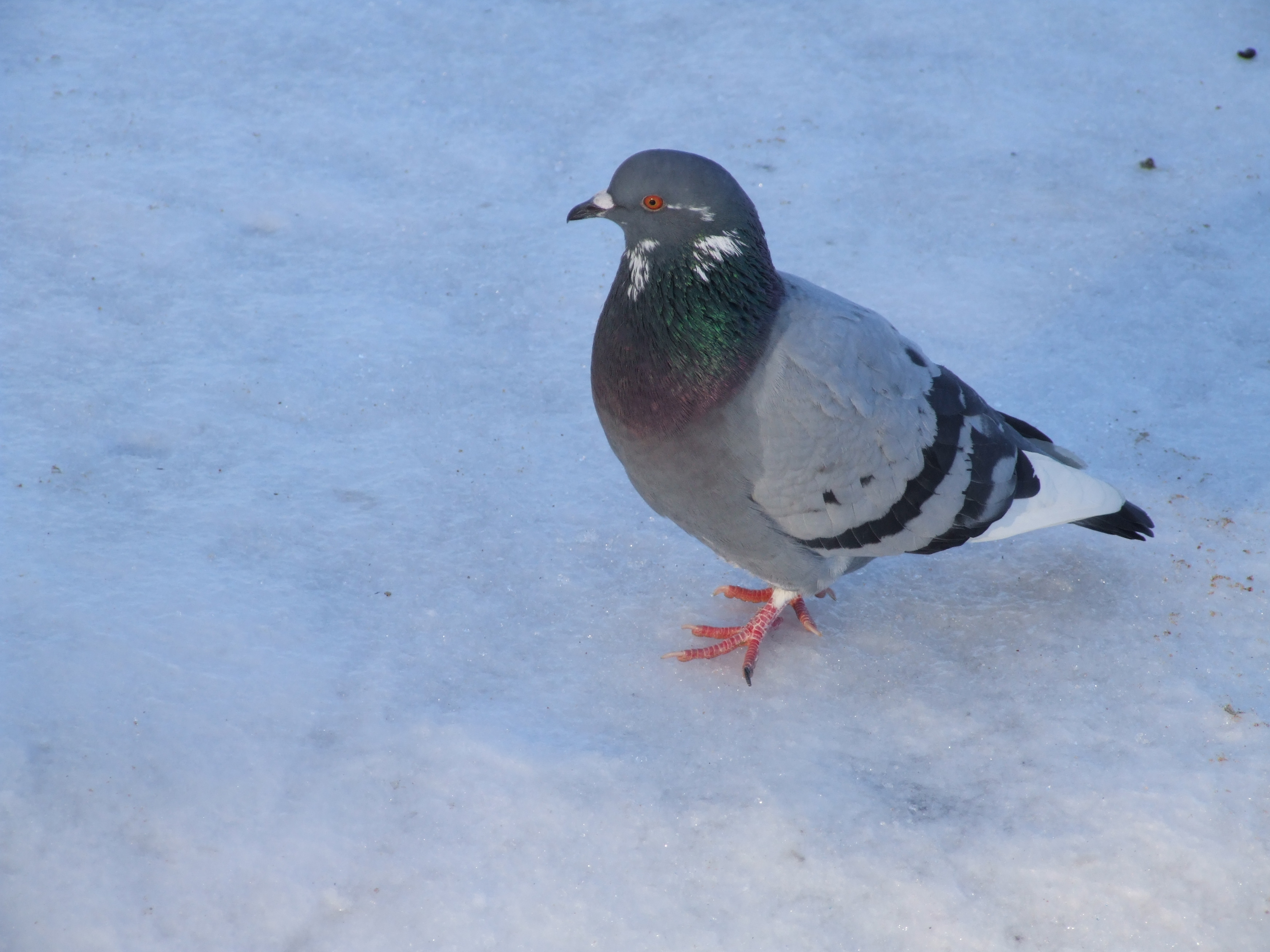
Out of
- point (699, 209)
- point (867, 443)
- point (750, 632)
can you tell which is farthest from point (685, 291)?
point (750, 632)

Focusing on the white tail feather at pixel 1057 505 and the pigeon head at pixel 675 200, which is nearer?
the pigeon head at pixel 675 200

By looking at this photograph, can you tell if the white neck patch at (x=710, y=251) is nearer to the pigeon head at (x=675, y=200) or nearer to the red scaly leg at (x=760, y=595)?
the pigeon head at (x=675, y=200)

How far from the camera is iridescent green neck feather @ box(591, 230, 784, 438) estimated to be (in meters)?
3.10

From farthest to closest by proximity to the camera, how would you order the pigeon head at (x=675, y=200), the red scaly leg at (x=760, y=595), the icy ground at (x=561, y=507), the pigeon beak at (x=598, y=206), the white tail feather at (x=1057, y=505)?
1. the red scaly leg at (x=760, y=595)
2. the white tail feather at (x=1057, y=505)
3. the pigeon beak at (x=598, y=206)
4. the pigeon head at (x=675, y=200)
5. the icy ground at (x=561, y=507)

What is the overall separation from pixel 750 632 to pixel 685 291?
113cm

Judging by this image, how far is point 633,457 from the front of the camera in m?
3.25

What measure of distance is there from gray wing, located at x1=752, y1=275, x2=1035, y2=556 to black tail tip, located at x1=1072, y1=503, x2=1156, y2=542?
28cm

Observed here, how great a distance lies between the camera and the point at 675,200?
3082 mm

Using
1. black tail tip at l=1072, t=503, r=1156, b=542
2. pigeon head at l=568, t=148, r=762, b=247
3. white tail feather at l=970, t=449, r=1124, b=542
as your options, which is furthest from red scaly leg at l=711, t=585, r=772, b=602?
pigeon head at l=568, t=148, r=762, b=247

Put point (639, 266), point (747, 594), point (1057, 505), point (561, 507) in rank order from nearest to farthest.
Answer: point (639, 266) < point (1057, 505) < point (747, 594) < point (561, 507)

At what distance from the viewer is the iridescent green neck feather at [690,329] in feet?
10.2

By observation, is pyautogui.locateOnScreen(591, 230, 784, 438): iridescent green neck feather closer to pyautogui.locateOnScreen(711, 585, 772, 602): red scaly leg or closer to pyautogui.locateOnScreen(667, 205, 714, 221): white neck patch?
pyautogui.locateOnScreen(667, 205, 714, 221): white neck patch

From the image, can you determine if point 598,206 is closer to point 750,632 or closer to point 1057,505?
point 750,632

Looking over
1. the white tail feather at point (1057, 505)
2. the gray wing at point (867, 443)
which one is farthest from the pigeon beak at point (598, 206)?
the white tail feather at point (1057, 505)
